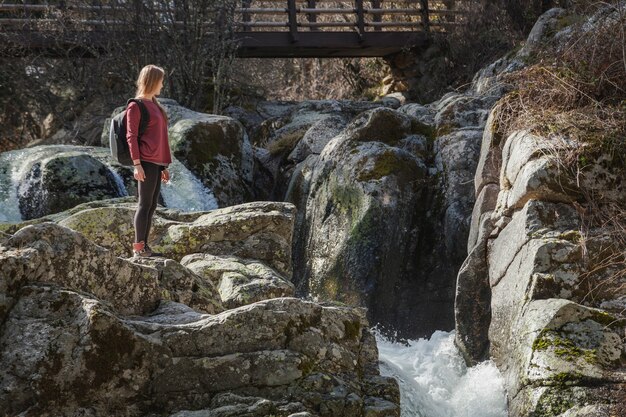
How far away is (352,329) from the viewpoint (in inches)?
221

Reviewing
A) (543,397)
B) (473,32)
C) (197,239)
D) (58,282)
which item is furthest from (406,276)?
(473,32)

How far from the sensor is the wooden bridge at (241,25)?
17375mm

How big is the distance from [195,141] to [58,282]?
24.7ft

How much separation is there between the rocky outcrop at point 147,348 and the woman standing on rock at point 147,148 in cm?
133

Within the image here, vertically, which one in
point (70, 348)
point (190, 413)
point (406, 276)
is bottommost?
point (406, 276)

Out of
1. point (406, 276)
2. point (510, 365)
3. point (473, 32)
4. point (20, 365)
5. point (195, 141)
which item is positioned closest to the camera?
point (20, 365)

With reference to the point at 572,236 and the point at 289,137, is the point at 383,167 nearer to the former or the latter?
the point at 572,236

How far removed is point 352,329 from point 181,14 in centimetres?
1222

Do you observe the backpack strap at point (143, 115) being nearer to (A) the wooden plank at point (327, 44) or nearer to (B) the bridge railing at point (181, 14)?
(B) the bridge railing at point (181, 14)

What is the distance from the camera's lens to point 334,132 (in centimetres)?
1341

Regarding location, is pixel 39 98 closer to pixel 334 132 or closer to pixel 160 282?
pixel 334 132

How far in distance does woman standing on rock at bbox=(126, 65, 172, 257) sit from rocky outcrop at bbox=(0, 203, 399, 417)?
1329mm

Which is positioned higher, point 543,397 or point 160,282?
point 160,282

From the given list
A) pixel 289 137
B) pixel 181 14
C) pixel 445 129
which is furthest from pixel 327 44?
pixel 445 129
